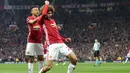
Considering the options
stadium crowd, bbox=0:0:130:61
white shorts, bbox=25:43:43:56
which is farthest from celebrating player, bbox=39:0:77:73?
stadium crowd, bbox=0:0:130:61

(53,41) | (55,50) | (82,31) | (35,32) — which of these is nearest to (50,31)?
(53,41)

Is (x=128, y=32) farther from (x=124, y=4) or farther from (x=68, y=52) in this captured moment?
(x=68, y=52)

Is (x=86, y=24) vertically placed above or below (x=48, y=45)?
below

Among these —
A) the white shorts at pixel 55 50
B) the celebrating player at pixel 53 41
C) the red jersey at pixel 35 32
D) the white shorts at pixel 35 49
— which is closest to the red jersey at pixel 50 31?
the celebrating player at pixel 53 41

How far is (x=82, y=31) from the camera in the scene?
5884cm

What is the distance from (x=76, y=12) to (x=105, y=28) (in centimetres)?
543

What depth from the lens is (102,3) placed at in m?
60.3

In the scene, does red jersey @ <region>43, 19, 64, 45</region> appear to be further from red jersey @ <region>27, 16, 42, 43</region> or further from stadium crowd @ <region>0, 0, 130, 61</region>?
stadium crowd @ <region>0, 0, 130, 61</region>

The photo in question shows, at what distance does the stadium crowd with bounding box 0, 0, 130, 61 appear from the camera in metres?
52.7

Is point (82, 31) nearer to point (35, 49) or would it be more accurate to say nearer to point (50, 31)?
point (35, 49)

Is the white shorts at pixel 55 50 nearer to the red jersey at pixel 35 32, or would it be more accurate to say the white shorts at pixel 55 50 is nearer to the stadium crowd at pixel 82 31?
the red jersey at pixel 35 32

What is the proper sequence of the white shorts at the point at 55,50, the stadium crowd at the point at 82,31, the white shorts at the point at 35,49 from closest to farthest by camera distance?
the white shorts at the point at 55,50, the white shorts at the point at 35,49, the stadium crowd at the point at 82,31

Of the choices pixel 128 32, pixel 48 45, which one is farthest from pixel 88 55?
pixel 48 45

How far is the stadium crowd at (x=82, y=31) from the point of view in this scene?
52.7 metres
